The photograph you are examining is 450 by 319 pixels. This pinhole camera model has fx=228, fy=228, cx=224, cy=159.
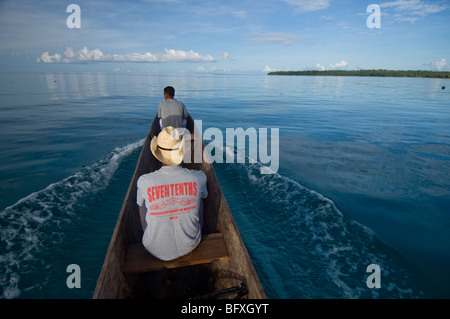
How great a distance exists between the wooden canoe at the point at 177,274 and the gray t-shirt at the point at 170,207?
289 mm

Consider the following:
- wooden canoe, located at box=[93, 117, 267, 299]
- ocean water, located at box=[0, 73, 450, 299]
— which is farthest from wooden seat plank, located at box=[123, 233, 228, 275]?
ocean water, located at box=[0, 73, 450, 299]

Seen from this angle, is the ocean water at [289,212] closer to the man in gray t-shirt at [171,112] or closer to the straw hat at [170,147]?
the man in gray t-shirt at [171,112]

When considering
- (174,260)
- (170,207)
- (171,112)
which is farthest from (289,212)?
(171,112)

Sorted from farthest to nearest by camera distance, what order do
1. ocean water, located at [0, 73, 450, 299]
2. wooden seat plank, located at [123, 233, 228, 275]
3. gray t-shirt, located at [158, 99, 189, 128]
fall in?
gray t-shirt, located at [158, 99, 189, 128]
ocean water, located at [0, 73, 450, 299]
wooden seat plank, located at [123, 233, 228, 275]

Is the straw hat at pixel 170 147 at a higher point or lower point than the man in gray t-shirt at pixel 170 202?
higher

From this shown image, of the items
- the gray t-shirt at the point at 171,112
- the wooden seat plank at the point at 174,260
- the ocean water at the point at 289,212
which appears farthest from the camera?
the gray t-shirt at the point at 171,112

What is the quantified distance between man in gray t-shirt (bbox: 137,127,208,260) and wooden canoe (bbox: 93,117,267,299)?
31 cm

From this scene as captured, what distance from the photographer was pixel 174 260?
2.98 metres

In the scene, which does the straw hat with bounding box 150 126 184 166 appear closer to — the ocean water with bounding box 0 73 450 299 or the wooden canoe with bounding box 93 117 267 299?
the wooden canoe with bounding box 93 117 267 299

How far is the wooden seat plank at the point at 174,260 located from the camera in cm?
286

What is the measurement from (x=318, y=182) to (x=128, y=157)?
6.68m

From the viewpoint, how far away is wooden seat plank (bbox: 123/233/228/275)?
286 centimetres

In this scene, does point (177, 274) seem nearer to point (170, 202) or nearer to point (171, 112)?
Result: point (170, 202)

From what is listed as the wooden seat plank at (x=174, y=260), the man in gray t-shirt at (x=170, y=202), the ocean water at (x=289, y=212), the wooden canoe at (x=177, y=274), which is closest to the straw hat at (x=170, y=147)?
the man in gray t-shirt at (x=170, y=202)
